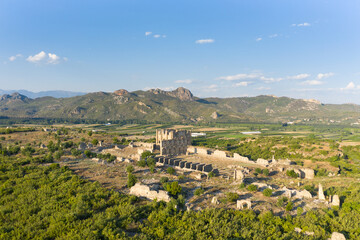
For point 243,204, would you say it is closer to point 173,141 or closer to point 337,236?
point 337,236

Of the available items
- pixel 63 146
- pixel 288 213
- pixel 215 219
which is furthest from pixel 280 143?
pixel 63 146

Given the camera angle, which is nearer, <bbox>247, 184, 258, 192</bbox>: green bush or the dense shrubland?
the dense shrubland

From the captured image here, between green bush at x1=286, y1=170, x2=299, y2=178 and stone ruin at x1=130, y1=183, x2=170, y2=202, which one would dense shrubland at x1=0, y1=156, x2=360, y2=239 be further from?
green bush at x1=286, y1=170, x2=299, y2=178

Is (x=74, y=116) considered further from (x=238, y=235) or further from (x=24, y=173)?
(x=238, y=235)

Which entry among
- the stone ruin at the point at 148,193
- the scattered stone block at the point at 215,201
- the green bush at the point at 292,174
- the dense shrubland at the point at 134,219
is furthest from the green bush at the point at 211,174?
the green bush at the point at 292,174

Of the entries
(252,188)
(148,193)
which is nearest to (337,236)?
(252,188)

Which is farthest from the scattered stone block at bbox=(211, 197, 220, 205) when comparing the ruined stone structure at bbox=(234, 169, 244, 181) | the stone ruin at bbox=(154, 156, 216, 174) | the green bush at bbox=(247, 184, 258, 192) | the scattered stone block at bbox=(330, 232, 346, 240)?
the stone ruin at bbox=(154, 156, 216, 174)

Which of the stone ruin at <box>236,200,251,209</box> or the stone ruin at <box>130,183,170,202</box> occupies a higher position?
the stone ruin at <box>130,183,170,202</box>
